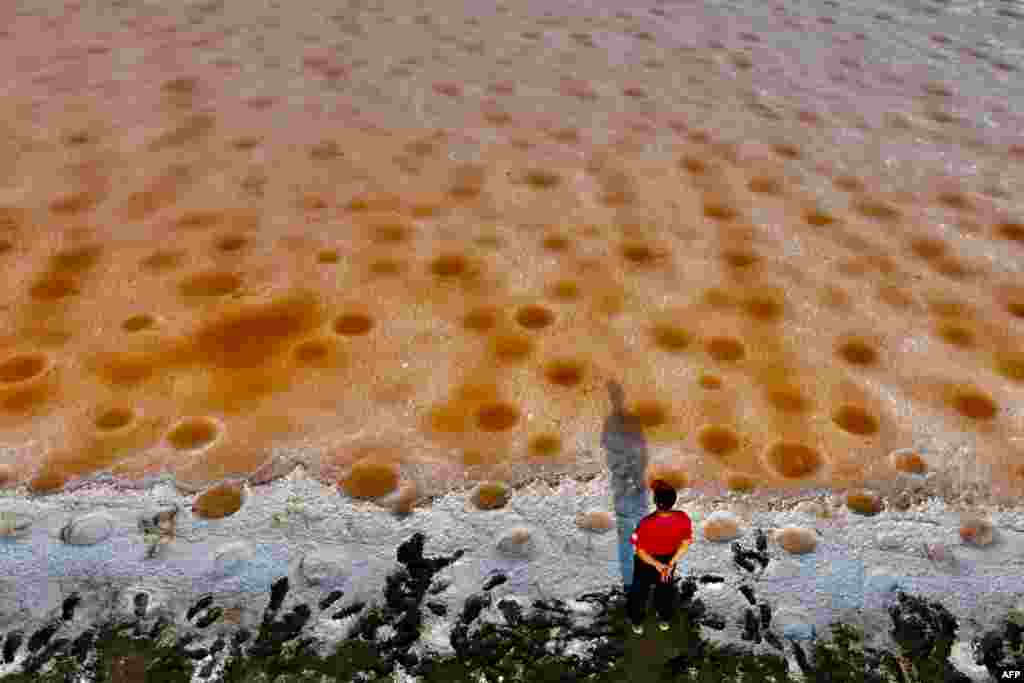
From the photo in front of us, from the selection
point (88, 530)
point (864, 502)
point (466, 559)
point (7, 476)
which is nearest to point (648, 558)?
point (466, 559)

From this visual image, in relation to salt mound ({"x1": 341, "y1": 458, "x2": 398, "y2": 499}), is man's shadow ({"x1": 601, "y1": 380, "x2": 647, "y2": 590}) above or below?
above

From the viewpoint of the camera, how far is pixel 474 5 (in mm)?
17188

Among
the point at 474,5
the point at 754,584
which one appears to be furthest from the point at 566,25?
the point at 754,584

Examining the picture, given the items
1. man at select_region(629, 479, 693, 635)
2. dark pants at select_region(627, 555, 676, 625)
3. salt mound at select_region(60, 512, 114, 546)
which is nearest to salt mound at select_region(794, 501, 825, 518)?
dark pants at select_region(627, 555, 676, 625)

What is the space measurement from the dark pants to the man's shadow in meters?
0.30

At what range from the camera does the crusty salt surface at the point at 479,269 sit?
24.7 feet

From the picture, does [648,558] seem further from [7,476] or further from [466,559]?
[7,476]

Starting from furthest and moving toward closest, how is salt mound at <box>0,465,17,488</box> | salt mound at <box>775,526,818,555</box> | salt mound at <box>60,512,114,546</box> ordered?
1. salt mound at <box>0,465,17,488</box>
2. salt mound at <box>775,526,818,555</box>
3. salt mound at <box>60,512,114,546</box>

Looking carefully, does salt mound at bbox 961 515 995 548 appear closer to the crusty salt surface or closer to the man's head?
the crusty salt surface

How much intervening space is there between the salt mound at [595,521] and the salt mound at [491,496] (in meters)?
0.65

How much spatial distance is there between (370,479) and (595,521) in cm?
194

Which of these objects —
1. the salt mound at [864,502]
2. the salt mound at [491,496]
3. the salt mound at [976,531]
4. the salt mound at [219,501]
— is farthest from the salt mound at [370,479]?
the salt mound at [976,531]

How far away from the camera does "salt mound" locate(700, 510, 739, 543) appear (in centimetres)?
663

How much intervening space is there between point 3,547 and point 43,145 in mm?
7213
